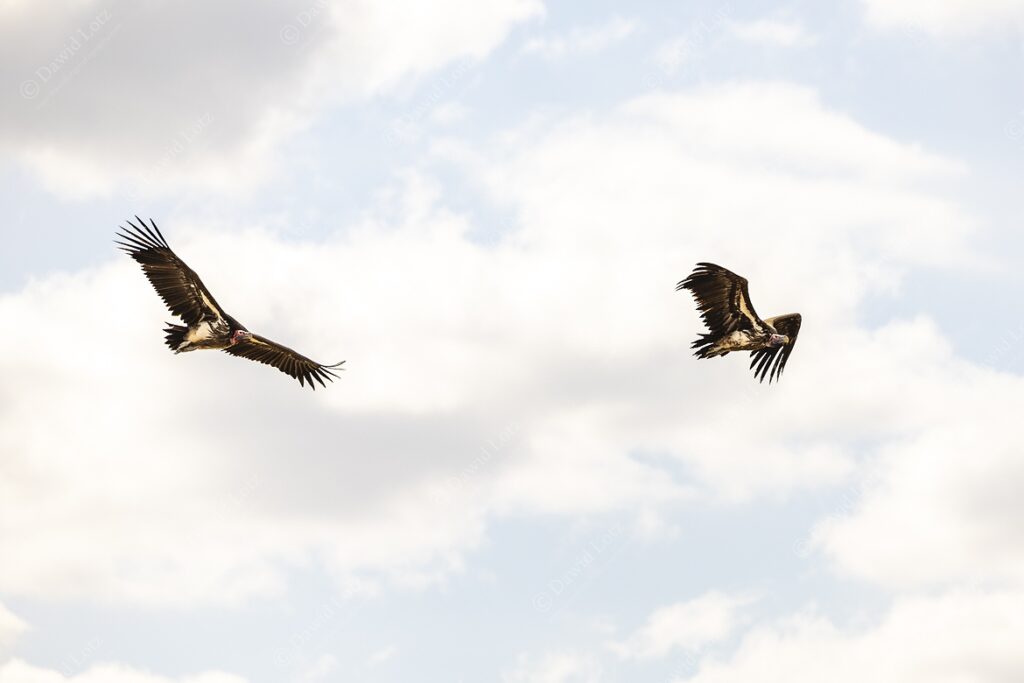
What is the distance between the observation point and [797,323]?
3944cm

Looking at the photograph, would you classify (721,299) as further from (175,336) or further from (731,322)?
(175,336)

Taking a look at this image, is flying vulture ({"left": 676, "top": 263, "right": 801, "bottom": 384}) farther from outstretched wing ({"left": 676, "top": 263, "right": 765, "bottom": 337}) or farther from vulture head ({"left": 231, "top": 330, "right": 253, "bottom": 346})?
vulture head ({"left": 231, "top": 330, "right": 253, "bottom": 346})

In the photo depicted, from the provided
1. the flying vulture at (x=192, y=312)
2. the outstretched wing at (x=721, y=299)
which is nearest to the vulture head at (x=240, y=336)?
the flying vulture at (x=192, y=312)

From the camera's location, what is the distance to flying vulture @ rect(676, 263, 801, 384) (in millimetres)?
36062

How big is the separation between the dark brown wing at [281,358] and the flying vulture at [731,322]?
9.02 metres

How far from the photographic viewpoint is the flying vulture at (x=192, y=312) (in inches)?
1384

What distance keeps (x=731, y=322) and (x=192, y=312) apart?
12993 mm

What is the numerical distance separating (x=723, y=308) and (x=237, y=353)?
39.9ft

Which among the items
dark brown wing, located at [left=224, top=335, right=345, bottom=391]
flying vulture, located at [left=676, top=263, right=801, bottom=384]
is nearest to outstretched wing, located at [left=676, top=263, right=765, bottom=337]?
flying vulture, located at [left=676, top=263, right=801, bottom=384]

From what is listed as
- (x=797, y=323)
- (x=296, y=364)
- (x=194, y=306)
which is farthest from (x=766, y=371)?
(x=194, y=306)

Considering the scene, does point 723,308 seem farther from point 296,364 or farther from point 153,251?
point 153,251

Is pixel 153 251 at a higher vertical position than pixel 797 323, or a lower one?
lower

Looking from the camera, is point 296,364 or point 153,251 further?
point 296,364

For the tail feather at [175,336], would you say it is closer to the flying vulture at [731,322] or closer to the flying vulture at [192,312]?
the flying vulture at [192,312]
